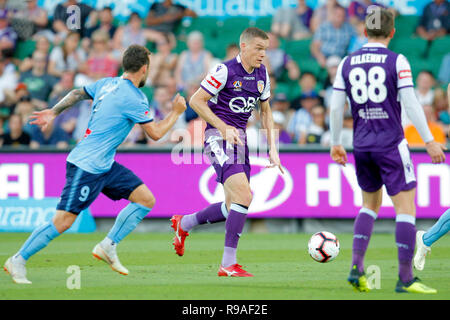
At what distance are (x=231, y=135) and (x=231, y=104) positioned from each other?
64 centimetres

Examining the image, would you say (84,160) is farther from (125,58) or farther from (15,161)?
(15,161)

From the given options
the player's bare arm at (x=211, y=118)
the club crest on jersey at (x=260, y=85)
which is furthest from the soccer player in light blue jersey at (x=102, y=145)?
the club crest on jersey at (x=260, y=85)

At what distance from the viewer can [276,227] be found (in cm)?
1341

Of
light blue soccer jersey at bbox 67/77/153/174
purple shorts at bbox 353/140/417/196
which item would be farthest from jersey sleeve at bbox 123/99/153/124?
purple shorts at bbox 353/140/417/196

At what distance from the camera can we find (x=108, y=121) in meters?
7.51

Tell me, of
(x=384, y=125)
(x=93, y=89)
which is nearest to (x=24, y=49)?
(x=93, y=89)

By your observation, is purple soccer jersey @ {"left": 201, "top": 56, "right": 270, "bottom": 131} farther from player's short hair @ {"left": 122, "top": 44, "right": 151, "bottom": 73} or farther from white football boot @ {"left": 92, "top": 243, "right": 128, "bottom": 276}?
white football boot @ {"left": 92, "top": 243, "right": 128, "bottom": 276}

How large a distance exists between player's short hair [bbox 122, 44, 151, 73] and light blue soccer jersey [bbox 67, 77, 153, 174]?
0.14 meters

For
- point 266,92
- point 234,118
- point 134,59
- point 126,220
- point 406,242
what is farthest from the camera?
point 266,92

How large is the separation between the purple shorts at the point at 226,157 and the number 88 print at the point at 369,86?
69.7 inches

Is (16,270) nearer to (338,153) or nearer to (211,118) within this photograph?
(211,118)

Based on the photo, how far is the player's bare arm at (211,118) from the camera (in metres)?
7.82

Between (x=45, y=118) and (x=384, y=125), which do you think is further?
(x=45, y=118)

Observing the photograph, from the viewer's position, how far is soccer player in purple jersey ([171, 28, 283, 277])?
800 centimetres
